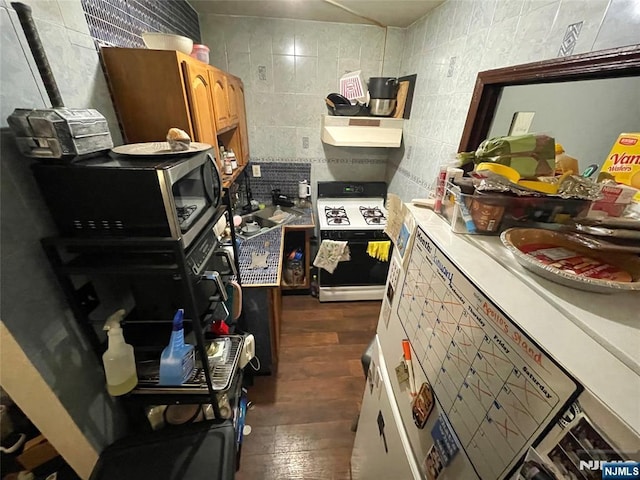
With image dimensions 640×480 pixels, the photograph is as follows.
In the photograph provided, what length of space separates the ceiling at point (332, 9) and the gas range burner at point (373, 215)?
1498 mm

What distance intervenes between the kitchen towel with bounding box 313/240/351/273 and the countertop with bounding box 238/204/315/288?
0.23 m

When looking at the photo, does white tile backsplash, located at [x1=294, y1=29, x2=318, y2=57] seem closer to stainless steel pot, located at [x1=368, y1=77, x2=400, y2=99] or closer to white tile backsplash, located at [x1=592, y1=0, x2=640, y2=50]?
stainless steel pot, located at [x1=368, y1=77, x2=400, y2=99]

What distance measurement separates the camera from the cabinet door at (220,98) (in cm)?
128

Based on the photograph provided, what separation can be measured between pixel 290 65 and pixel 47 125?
6.85ft

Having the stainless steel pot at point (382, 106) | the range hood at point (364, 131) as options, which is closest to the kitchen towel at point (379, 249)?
the range hood at point (364, 131)

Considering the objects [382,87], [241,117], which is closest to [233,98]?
[241,117]

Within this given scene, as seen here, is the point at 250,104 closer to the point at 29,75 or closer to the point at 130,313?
the point at 29,75

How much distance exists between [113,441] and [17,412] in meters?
0.44

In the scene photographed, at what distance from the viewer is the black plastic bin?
2.96ft

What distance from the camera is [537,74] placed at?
897 millimetres

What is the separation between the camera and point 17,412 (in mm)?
662

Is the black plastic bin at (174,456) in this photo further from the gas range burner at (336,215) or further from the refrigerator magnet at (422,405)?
the gas range burner at (336,215)

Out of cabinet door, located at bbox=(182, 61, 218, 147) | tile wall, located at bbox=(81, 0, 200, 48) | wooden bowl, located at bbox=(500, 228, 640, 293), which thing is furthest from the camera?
cabinet door, located at bbox=(182, 61, 218, 147)

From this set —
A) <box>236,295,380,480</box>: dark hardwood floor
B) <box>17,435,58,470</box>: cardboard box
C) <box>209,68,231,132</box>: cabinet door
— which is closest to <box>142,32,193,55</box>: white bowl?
<box>209,68,231,132</box>: cabinet door
